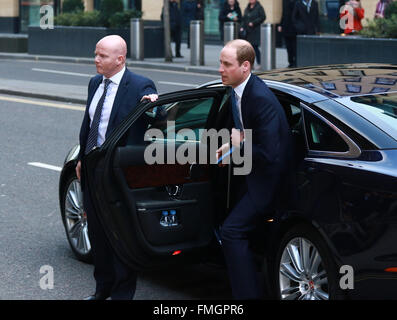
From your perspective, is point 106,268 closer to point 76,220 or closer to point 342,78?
point 76,220

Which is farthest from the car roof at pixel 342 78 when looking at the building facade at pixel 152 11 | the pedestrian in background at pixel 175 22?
the building facade at pixel 152 11

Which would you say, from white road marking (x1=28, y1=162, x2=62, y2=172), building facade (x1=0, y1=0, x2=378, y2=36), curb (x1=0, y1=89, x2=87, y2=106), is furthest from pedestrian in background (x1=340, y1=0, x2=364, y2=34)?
white road marking (x1=28, y1=162, x2=62, y2=172)

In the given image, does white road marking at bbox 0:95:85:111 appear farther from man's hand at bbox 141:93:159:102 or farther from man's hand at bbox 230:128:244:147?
man's hand at bbox 230:128:244:147

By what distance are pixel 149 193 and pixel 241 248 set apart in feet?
2.15

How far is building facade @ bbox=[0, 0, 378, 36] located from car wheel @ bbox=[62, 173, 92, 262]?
2281 centimetres

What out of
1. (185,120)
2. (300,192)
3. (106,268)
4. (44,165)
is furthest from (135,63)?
(300,192)

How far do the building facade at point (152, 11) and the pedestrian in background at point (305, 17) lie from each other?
6.90 m

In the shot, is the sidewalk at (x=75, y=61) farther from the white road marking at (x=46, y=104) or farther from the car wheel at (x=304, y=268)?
the car wheel at (x=304, y=268)

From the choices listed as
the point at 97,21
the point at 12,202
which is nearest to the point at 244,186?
the point at 12,202

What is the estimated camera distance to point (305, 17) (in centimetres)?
2209

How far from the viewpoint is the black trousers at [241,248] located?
5141 millimetres

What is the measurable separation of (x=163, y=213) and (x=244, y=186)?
0.51m

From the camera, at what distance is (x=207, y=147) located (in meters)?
5.62
